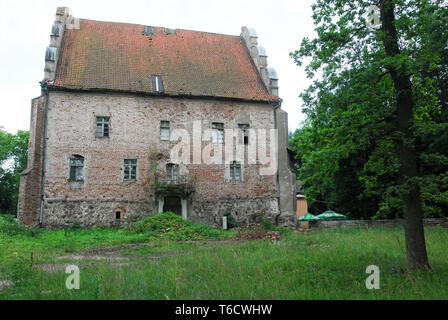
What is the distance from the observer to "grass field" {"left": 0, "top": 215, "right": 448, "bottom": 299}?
249 inches

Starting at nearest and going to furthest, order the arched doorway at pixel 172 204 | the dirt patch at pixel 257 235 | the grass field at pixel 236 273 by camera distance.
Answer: the grass field at pixel 236 273
the dirt patch at pixel 257 235
the arched doorway at pixel 172 204

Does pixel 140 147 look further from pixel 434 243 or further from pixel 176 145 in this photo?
pixel 434 243

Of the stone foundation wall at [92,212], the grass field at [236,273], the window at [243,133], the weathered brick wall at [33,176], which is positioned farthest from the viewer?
the window at [243,133]

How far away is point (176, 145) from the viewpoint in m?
21.9

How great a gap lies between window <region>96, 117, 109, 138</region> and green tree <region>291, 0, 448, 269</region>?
1475cm

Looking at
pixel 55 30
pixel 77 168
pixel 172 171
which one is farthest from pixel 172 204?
pixel 55 30

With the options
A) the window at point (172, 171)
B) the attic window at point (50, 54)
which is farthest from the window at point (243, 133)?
the attic window at point (50, 54)

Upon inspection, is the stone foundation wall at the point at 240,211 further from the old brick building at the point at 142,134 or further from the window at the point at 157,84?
the window at the point at 157,84

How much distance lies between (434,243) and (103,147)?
663 inches

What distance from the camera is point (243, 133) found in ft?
75.6

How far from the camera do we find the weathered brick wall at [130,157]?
2002 centimetres

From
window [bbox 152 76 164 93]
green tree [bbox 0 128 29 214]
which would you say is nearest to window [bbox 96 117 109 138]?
window [bbox 152 76 164 93]

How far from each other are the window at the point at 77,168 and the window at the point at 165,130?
4780mm
